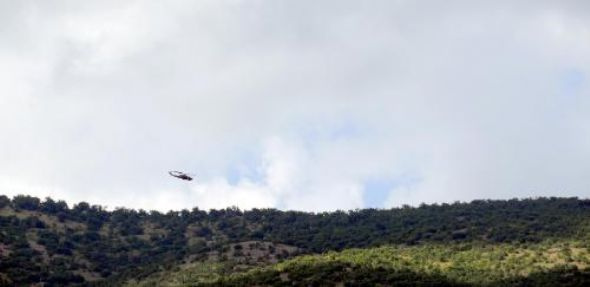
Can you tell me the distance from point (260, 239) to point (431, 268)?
35885 millimetres

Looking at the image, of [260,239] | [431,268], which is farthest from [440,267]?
[260,239]

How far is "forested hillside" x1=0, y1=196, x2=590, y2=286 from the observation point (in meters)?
106

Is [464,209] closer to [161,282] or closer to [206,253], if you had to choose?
Result: [206,253]

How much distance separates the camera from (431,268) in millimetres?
101500

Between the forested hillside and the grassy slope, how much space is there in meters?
0.26

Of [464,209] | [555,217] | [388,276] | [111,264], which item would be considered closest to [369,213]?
[464,209]

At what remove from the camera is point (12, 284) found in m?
110

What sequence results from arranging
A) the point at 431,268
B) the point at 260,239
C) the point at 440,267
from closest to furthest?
1. the point at 431,268
2. the point at 440,267
3. the point at 260,239

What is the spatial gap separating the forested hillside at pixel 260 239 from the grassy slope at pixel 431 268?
0.26m

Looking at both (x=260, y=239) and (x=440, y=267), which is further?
(x=260, y=239)

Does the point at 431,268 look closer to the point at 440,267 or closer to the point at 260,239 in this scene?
the point at 440,267

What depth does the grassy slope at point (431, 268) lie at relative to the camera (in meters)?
92.8

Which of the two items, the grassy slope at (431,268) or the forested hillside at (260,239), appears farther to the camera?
the forested hillside at (260,239)

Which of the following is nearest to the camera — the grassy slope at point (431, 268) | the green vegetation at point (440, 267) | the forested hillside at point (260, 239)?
the green vegetation at point (440, 267)
